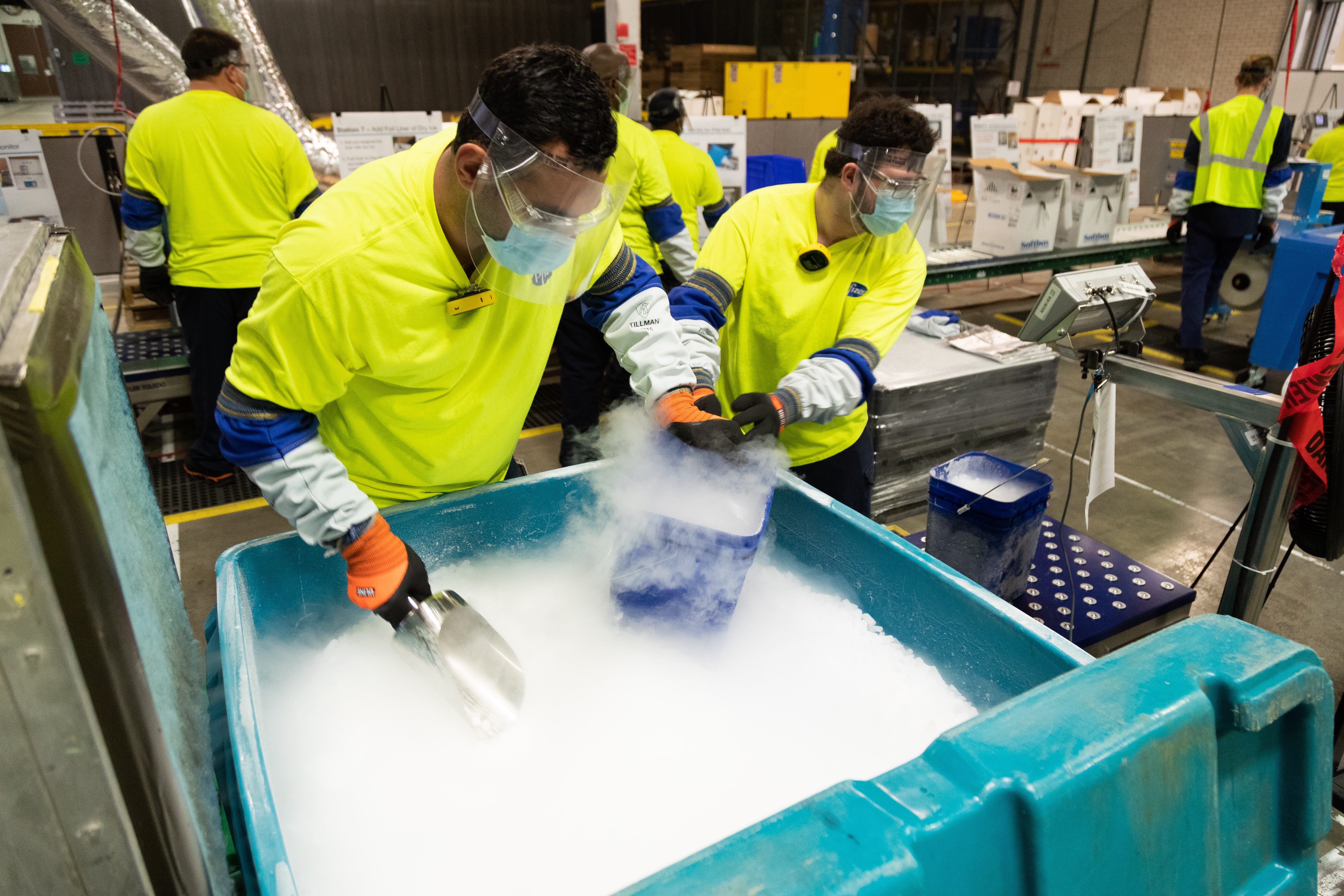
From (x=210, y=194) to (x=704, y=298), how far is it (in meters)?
2.33

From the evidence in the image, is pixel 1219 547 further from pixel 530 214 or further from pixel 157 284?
pixel 157 284

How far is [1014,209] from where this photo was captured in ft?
17.6

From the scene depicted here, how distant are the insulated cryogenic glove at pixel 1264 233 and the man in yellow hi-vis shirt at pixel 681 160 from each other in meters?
3.68

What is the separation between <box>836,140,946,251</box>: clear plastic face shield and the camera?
1.86 meters

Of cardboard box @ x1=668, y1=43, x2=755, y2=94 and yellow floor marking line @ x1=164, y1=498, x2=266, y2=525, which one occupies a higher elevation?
cardboard box @ x1=668, y1=43, x2=755, y2=94

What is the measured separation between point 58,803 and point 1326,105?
45.9ft

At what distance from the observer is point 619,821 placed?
99 centimetres

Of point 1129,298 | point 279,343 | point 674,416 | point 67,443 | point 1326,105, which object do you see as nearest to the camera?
point 67,443

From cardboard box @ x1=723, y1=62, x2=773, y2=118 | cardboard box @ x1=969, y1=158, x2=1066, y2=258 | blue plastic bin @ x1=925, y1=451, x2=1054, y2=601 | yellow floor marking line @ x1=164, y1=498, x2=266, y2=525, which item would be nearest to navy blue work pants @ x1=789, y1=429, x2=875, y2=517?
blue plastic bin @ x1=925, y1=451, x2=1054, y2=601

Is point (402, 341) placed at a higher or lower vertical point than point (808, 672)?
higher

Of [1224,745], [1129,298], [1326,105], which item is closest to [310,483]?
[1224,745]

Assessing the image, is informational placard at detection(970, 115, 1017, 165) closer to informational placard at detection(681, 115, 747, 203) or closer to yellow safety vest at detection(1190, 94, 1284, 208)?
yellow safety vest at detection(1190, 94, 1284, 208)

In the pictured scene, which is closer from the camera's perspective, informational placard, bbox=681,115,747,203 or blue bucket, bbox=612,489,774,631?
blue bucket, bbox=612,489,774,631

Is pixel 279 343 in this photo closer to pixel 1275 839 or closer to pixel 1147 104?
pixel 1275 839
